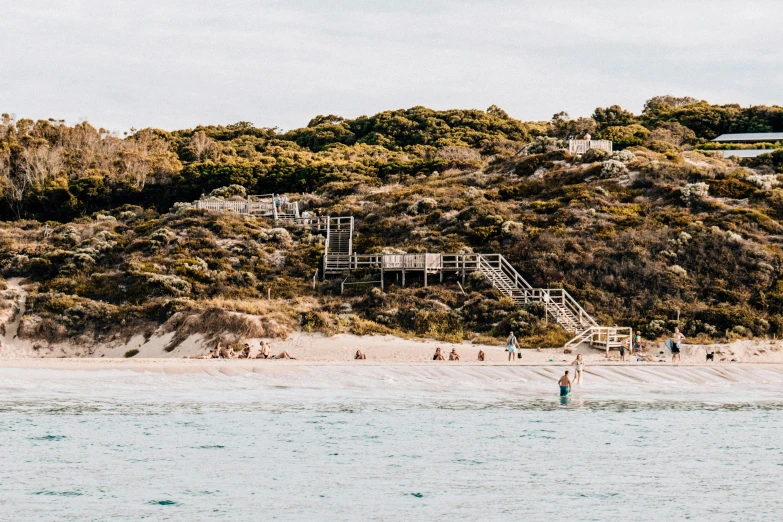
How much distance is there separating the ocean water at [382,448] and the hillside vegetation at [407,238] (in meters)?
8.59

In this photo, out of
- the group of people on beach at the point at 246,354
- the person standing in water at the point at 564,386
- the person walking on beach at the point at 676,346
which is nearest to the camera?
the person standing in water at the point at 564,386

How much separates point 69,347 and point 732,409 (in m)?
25.5

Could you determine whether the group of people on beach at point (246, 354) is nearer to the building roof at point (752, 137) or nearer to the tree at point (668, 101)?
the building roof at point (752, 137)

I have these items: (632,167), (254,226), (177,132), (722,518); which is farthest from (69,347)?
(177,132)

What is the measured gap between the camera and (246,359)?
33.8m

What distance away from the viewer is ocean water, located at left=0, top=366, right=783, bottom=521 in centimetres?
1652

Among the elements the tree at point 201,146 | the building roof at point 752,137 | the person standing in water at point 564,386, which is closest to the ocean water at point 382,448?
the person standing in water at point 564,386

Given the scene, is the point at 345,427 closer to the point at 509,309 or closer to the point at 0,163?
the point at 509,309

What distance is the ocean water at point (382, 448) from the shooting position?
54.2 ft

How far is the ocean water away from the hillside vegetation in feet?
28.2

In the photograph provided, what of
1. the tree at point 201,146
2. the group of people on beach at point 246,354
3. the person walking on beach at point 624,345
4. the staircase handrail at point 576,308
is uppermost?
the tree at point 201,146

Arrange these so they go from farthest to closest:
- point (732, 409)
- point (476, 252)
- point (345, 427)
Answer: point (476, 252) < point (732, 409) < point (345, 427)

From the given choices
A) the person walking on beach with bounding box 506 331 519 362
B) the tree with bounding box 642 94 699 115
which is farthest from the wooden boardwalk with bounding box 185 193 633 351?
the tree with bounding box 642 94 699 115

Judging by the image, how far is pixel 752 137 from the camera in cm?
7588
